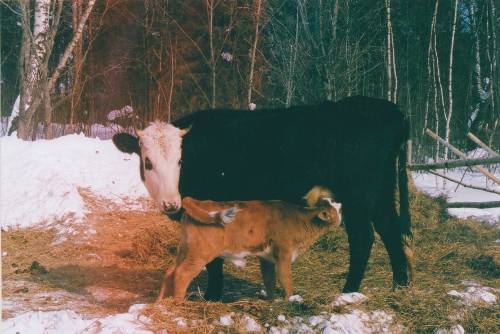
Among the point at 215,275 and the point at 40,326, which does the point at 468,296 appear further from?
the point at 40,326

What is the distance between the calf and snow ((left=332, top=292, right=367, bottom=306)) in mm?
691

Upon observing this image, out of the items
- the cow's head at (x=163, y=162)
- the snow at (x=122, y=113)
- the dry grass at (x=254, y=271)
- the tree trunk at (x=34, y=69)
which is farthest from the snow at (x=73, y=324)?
the snow at (x=122, y=113)

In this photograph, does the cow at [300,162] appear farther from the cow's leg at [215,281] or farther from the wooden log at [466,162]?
the wooden log at [466,162]

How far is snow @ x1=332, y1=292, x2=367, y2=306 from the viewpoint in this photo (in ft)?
14.1

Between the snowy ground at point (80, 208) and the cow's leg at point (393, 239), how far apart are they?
0.74 m

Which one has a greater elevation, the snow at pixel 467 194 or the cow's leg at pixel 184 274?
the snow at pixel 467 194

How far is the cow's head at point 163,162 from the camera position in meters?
5.10

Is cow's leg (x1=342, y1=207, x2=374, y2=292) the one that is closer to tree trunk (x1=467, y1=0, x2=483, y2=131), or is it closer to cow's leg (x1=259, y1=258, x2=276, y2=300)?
cow's leg (x1=259, y1=258, x2=276, y2=300)

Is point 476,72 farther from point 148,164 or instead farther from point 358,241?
point 148,164

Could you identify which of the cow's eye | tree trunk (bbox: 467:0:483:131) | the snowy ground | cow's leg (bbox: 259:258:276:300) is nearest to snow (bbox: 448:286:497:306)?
the snowy ground

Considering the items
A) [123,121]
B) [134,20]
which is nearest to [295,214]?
[123,121]

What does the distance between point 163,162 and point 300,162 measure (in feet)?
4.77

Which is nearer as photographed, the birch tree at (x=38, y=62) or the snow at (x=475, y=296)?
the snow at (x=475, y=296)

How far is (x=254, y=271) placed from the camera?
719 cm
